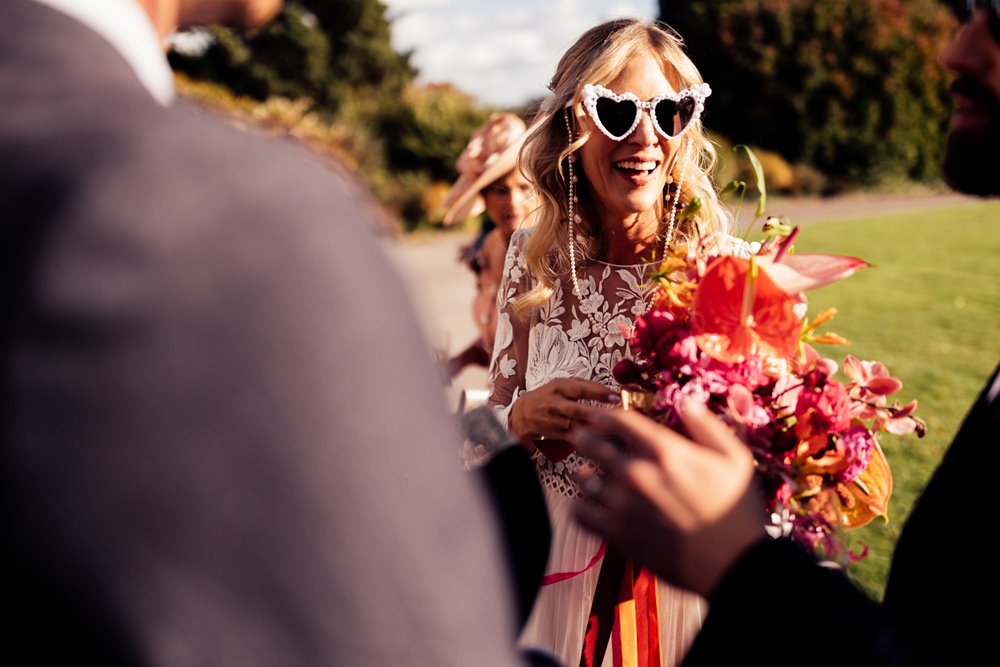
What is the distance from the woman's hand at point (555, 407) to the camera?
7.16 feet

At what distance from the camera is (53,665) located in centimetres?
69

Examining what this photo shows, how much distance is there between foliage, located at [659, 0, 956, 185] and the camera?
29203mm

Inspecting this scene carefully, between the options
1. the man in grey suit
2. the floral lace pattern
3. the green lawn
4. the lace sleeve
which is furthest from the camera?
the green lawn

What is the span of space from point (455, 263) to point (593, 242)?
32.6 feet

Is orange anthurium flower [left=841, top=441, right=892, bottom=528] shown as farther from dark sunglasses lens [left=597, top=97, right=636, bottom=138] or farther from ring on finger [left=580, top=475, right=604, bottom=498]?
dark sunglasses lens [left=597, top=97, right=636, bottom=138]

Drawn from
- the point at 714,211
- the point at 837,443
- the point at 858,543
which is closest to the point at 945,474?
the point at 837,443

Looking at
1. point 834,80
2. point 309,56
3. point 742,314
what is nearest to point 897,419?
point 742,314

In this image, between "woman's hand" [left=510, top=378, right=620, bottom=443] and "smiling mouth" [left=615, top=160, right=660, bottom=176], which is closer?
"woman's hand" [left=510, top=378, right=620, bottom=443]

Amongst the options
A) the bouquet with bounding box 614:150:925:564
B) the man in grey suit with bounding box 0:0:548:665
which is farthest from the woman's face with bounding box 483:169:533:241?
the man in grey suit with bounding box 0:0:548:665

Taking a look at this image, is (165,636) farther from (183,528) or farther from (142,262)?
(142,262)

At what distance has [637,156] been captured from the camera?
110 inches

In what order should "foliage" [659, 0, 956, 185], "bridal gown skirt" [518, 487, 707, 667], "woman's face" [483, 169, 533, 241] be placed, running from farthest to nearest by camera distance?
"foliage" [659, 0, 956, 185] < "woman's face" [483, 169, 533, 241] < "bridal gown skirt" [518, 487, 707, 667]

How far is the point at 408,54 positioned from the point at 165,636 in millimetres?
32163

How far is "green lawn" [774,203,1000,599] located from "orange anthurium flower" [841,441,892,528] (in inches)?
23.2
